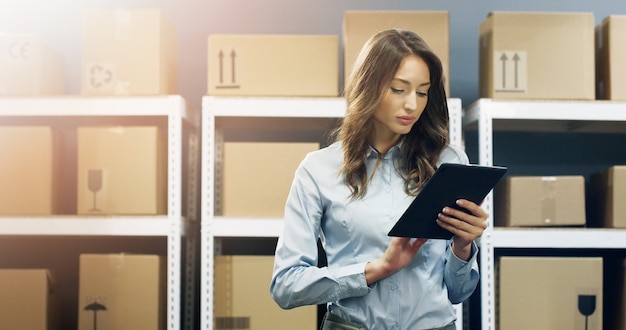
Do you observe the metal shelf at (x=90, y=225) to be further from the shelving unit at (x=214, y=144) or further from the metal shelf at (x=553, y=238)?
the metal shelf at (x=553, y=238)

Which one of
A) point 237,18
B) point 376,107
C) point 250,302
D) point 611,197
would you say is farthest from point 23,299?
point 611,197

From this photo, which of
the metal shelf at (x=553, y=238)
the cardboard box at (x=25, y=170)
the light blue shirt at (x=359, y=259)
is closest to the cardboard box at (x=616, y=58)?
the metal shelf at (x=553, y=238)

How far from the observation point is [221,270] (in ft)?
8.32

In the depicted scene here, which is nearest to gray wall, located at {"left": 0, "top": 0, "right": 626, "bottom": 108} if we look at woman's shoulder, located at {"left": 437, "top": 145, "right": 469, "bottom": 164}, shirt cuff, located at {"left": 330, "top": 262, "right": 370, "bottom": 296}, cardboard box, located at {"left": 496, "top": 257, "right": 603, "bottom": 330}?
cardboard box, located at {"left": 496, "top": 257, "right": 603, "bottom": 330}

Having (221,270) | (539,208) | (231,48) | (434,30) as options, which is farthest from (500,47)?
(221,270)

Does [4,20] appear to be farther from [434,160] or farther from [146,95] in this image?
[434,160]

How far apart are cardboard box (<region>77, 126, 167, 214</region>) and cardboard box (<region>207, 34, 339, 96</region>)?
0.31 metres

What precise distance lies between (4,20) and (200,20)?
85 cm

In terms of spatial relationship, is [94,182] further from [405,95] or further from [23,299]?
[405,95]

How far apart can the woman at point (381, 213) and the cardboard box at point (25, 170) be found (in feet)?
4.95

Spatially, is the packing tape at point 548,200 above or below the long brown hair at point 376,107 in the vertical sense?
below

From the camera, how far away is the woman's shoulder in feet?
4.53

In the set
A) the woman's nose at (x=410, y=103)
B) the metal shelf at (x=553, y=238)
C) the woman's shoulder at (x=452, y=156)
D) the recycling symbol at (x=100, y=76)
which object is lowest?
the metal shelf at (x=553, y=238)

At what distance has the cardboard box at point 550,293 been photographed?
8.08 ft
